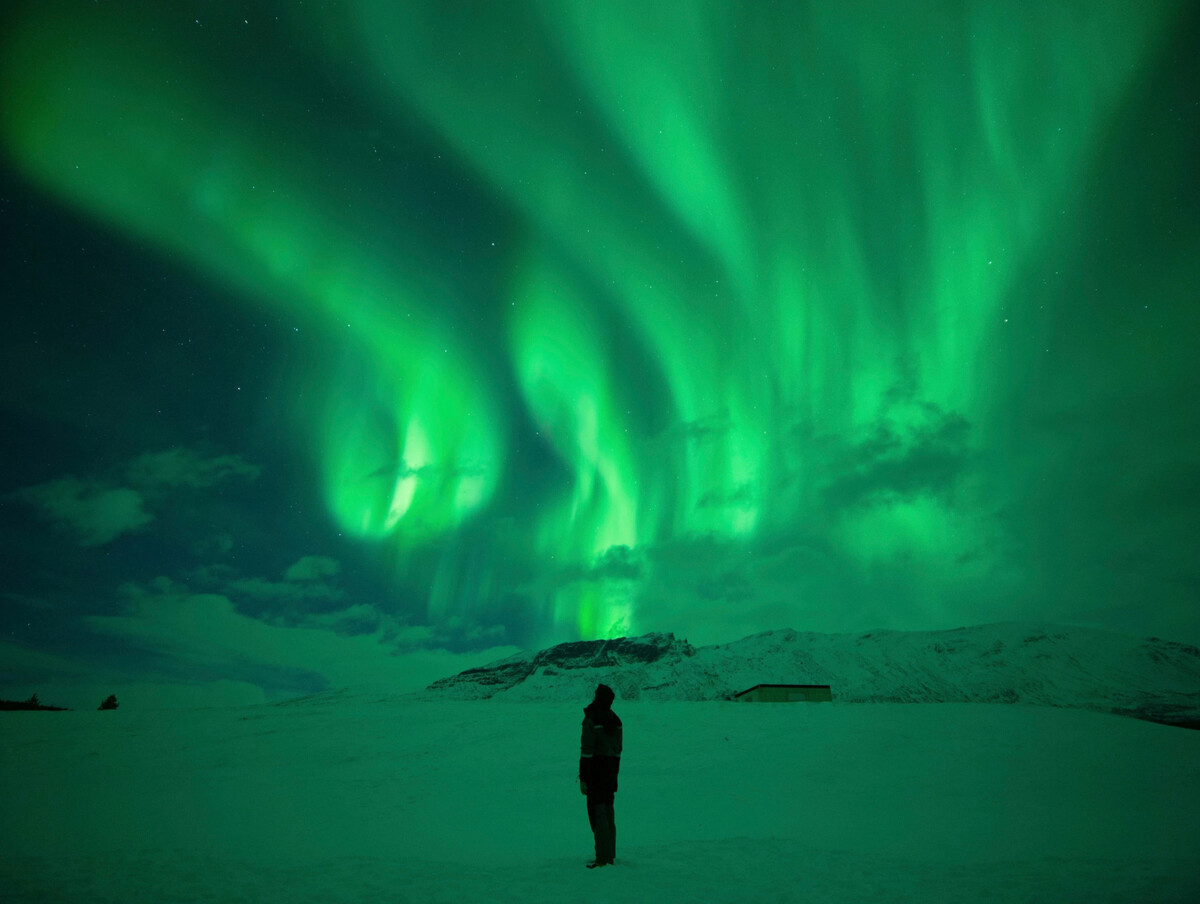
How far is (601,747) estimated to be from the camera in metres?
11.0

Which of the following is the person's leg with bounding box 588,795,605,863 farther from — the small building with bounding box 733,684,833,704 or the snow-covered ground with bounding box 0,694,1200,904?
the small building with bounding box 733,684,833,704

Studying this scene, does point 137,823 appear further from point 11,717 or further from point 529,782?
point 11,717

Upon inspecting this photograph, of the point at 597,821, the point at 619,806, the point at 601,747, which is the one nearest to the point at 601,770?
the point at 601,747

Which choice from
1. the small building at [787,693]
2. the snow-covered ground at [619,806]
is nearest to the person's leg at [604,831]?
the snow-covered ground at [619,806]

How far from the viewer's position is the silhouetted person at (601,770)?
10.8m

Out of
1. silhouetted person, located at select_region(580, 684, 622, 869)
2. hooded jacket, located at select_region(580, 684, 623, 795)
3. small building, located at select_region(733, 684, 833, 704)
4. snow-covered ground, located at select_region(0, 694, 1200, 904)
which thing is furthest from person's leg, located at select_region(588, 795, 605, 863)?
small building, located at select_region(733, 684, 833, 704)

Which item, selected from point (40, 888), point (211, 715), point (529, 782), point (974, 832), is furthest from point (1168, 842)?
point (211, 715)

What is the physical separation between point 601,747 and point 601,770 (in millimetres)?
330

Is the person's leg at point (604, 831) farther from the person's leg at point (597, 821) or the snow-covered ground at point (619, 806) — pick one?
the snow-covered ground at point (619, 806)

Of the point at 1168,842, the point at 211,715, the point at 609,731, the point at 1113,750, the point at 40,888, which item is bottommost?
the point at 40,888

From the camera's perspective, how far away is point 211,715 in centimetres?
4009

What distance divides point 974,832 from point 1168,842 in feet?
11.0

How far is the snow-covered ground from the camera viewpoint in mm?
9492

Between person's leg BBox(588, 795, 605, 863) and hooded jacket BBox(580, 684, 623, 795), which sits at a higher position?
hooded jacket BBox(580, 684, 623, 795)
